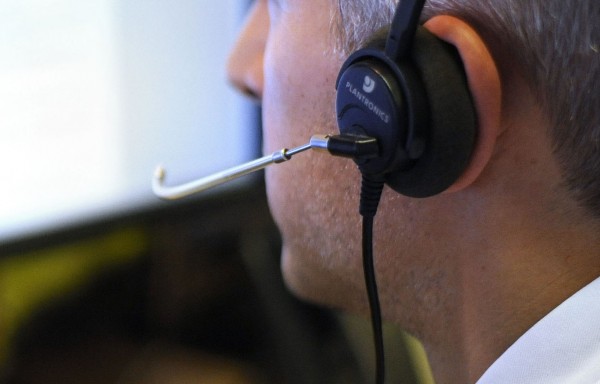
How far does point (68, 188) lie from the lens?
1.16 meters

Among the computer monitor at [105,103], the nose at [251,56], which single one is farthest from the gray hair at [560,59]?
the computer monitor at [105,103]

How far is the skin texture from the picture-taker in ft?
1.90

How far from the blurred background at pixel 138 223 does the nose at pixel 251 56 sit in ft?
1.17

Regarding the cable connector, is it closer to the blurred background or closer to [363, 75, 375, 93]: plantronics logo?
[363, 75, 375, 93]: plantronics logo

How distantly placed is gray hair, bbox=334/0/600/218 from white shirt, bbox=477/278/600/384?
0.21ft

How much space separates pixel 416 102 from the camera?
540 millimetres

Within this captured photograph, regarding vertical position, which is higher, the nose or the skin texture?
the nose

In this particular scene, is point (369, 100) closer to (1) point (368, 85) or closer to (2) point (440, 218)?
(1) point (368, 85)

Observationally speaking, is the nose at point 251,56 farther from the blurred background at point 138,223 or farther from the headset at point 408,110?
the blurred background at point 138,223

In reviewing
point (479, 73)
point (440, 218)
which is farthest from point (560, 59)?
point (440, 218)

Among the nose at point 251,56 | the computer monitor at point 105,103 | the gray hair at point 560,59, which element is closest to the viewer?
the gray hair at point 560,59

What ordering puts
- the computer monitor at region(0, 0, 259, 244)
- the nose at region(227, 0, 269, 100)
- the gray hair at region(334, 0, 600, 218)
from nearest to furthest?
1. the gray hair at region(334, 0, 600, 218)
2. the nose at region(227, 0, 269, 100)
3. the computer monitor at region(0, 0, 259, 244)

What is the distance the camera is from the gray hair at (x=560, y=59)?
537 millimetres

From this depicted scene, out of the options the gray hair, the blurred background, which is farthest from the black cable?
the blurred background
